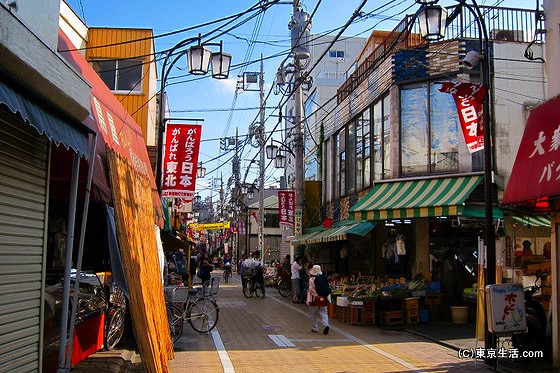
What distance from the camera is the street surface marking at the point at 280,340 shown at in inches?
472

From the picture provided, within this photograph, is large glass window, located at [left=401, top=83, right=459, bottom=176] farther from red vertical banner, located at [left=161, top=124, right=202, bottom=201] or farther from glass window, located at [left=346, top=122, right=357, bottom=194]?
red vertical banner, located at [left=161, top=124, right=202, bottom=201]

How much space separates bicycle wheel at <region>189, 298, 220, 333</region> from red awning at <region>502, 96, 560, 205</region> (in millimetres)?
6894

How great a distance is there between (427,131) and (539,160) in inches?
324

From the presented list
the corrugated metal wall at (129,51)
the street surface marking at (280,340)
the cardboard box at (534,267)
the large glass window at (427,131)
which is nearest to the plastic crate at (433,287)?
the cardboard box at (534,267)

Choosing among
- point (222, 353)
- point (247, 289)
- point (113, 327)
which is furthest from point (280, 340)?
point (247, 289)

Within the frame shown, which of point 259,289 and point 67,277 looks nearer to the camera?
point 67,277

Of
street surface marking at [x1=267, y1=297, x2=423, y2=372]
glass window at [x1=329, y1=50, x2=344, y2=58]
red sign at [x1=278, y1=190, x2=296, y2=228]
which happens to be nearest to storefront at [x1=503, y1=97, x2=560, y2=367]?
street surface marking at [x1=267, y1=297, x2=423, y2=372]

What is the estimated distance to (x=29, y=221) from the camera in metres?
5.25

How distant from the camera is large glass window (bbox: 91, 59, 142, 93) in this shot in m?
20.7

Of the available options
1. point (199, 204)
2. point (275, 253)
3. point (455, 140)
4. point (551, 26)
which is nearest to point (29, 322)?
point (551, 26)

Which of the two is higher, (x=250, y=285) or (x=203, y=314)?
(x=203, y=314)

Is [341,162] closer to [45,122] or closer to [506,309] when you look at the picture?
[506,309]

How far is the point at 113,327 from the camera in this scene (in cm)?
895

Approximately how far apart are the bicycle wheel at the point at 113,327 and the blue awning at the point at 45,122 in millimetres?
3775
